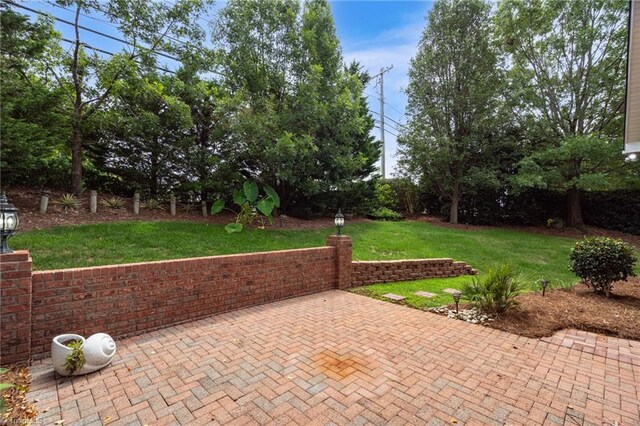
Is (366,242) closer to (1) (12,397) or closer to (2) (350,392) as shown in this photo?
(2) (350,392)

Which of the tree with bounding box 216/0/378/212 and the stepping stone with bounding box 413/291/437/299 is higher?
the tree with bounding box 216/0/378/212

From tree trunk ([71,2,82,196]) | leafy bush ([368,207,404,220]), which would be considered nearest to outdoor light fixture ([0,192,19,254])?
tree trunk ([71,2,82,196])

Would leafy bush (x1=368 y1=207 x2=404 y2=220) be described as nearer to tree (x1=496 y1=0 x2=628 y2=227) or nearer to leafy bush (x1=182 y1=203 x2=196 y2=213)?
tree (x1=496 y1=0 x2=628 y2=227)

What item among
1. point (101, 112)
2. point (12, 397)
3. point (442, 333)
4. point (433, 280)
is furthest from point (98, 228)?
point (433, 280)

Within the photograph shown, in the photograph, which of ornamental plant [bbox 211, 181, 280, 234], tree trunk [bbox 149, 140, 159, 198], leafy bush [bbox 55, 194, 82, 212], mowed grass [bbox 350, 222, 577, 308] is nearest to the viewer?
mowed grass [bbox 350, 222, 577, 308]

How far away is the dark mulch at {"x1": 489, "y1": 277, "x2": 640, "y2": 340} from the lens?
151 inches

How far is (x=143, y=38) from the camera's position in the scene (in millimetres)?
8141

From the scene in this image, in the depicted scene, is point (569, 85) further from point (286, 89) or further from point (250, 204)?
point (250, 204)

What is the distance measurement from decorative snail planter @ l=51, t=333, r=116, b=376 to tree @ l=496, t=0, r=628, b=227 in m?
13.5

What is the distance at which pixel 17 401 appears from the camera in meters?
2.22

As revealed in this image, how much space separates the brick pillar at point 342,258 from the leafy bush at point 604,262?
432 centimetres

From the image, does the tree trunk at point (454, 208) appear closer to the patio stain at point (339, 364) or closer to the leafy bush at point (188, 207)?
the leafy bush at point (188, 207)

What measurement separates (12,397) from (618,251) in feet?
26.5

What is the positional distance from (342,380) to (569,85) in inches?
607
